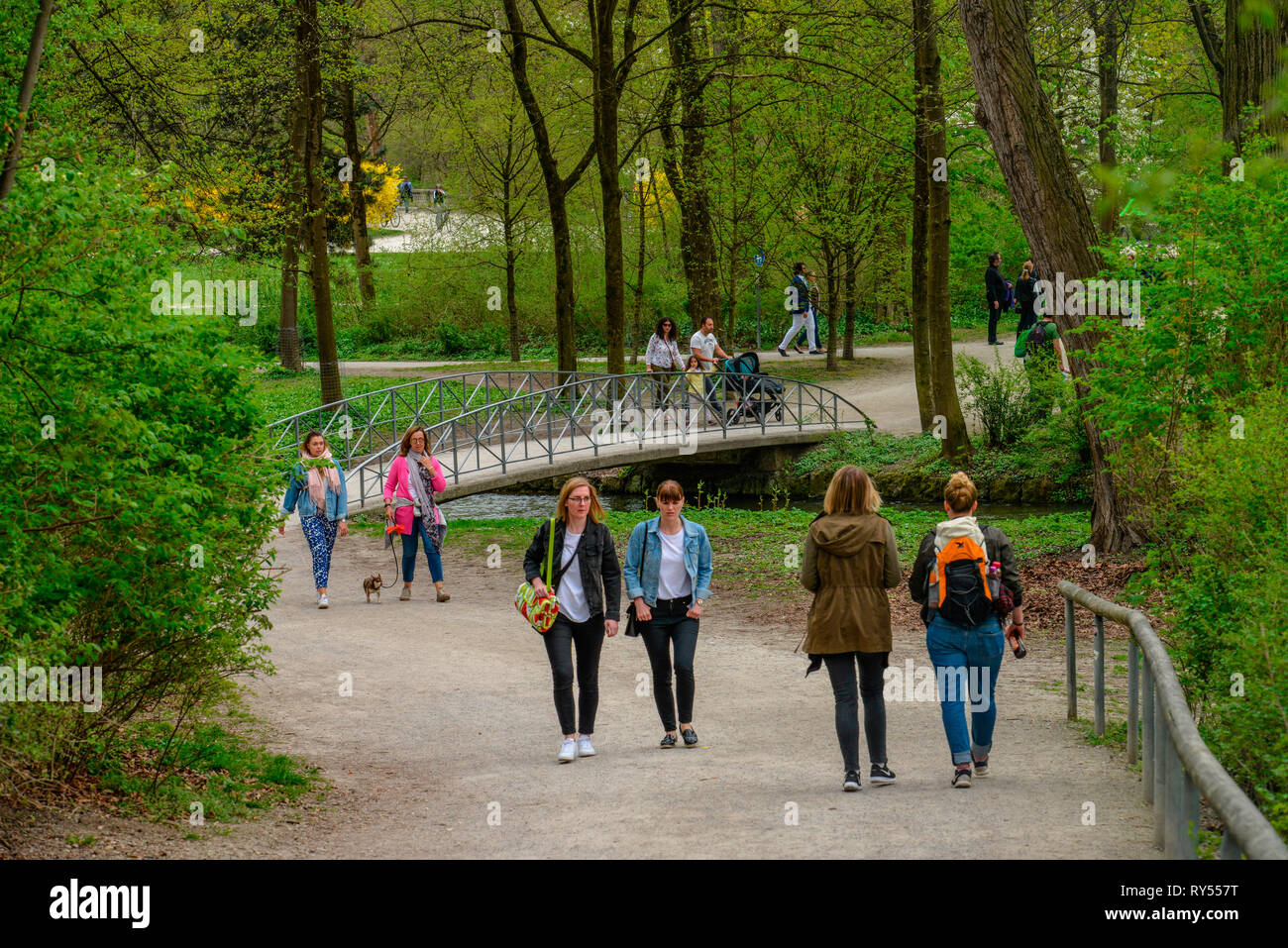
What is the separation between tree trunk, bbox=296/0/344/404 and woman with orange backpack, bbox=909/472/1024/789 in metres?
16.6

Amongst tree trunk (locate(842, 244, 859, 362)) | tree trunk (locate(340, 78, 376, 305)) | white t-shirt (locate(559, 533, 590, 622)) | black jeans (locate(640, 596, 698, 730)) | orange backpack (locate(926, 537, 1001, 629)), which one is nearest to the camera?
orange backpack (locate(926, 537, 1001, 629))

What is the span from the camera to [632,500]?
26.0m

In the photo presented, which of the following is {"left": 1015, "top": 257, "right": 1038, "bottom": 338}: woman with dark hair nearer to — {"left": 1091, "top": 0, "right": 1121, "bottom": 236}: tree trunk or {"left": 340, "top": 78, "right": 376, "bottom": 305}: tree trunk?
{"left": 1091, "top": 0, "right": 1121, "bottom": 236}: tree trunk

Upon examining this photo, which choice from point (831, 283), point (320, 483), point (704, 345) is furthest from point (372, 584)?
point (831, 283)

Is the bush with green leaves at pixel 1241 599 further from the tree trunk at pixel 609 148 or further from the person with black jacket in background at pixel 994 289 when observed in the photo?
the person with black jacket in background at pixel 994 289

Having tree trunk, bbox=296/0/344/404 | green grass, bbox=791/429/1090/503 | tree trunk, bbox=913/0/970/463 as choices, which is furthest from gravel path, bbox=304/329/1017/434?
tree trunk, bbox=296/0/344/404

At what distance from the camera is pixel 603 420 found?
2306cm

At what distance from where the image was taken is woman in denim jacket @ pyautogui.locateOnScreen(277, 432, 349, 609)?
12992mm

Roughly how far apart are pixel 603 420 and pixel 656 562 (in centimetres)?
1516

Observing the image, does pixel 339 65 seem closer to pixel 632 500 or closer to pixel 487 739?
pixel 632 500

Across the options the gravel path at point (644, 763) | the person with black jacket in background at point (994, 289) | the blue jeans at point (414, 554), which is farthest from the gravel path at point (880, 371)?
the gravel path at point (644, 763)
